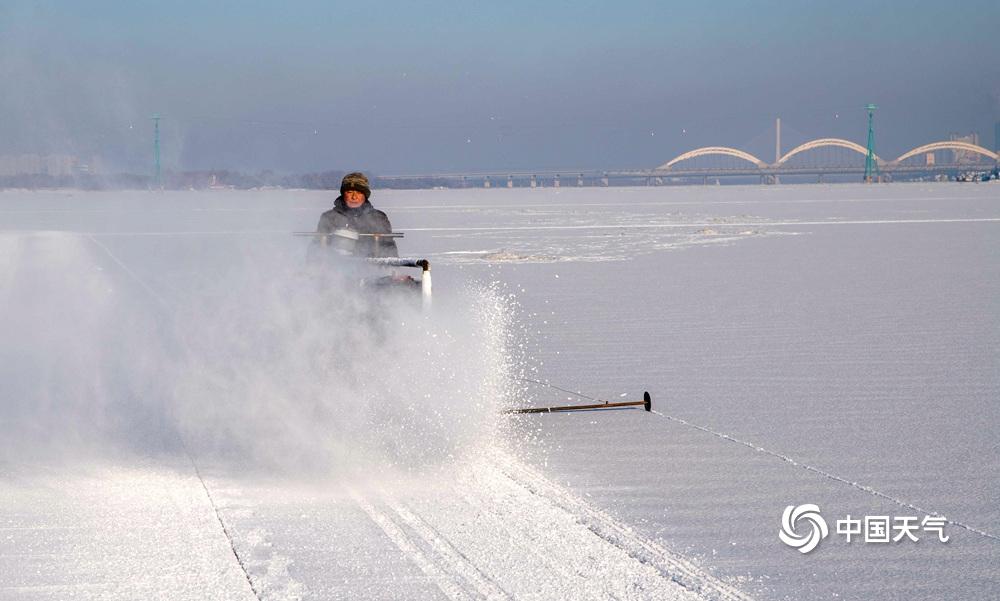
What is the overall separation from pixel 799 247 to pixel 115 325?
64.1ft

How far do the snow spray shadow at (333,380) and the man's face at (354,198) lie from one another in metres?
0.57

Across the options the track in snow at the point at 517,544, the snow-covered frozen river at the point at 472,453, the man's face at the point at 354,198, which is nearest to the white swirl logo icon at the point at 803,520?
the snow-covered frozen river at the point at 472,453

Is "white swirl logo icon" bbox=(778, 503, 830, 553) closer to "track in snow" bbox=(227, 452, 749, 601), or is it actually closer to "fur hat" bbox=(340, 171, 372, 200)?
"track in snow" bbox=(227, 452, 749, 601)

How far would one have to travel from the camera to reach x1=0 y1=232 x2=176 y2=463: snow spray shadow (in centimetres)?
790

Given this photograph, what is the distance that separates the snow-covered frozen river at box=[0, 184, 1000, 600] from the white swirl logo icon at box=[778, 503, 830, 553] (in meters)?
0.05

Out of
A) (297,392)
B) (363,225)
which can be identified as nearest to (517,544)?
(297,392)

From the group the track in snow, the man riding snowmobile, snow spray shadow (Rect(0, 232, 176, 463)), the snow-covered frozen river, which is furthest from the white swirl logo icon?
snow spray shadow (Rect(0, 232, 176, 463))

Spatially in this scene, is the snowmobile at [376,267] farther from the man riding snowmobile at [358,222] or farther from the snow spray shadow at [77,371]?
the snow spray shadow at [77,371]

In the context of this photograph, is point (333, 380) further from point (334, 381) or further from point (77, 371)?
→ point (77, 371)

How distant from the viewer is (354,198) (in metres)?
8.32

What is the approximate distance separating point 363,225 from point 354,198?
0.18 metres

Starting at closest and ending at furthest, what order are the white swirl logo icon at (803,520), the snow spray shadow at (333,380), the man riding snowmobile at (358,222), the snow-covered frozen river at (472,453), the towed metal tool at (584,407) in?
1. the snow-covered frozen river at (472,453)
2. the white swirl logo icon at (803,520)
3. the snow spray shadow at (333,380)
4. the man riding snowmobile at (358,222)
5. the towed metal tool at (584,407)

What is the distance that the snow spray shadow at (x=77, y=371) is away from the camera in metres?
7.90

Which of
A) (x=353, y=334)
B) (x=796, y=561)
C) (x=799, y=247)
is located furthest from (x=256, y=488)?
(x=799, y=247)
